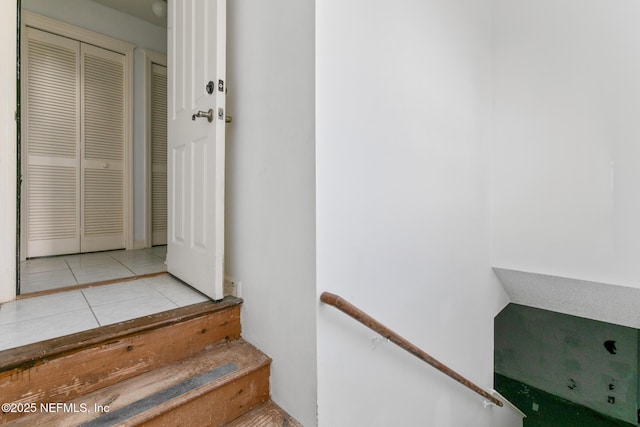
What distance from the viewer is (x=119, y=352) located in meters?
1.13

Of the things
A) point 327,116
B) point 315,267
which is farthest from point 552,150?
point 315,267

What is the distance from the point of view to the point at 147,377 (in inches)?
45.8

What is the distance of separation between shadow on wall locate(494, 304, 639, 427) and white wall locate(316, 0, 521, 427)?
2.56m

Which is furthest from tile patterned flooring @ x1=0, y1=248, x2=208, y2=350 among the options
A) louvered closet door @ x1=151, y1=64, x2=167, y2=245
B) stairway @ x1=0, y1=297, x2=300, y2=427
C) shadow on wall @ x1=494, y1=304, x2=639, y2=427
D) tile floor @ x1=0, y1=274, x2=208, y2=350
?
shadow on wall @ x1=494, y1=304, x2=639, y2=427

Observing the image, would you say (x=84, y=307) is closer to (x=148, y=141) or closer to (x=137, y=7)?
(x=148, y=141)

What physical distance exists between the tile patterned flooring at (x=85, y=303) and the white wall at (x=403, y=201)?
83 centimetres

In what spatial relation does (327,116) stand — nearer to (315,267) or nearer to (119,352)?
(315,267)

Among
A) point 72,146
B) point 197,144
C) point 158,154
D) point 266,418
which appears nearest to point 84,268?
point 72,146

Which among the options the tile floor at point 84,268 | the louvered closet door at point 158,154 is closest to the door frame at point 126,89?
the louvered closet door at point 158,154

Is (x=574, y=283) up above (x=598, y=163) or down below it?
below

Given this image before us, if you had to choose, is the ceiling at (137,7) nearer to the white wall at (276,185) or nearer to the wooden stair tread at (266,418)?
the white wall at (276,185)

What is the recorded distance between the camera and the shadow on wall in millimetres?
3676

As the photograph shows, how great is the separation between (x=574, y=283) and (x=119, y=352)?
2.91m

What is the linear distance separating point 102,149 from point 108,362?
2.69 metres
